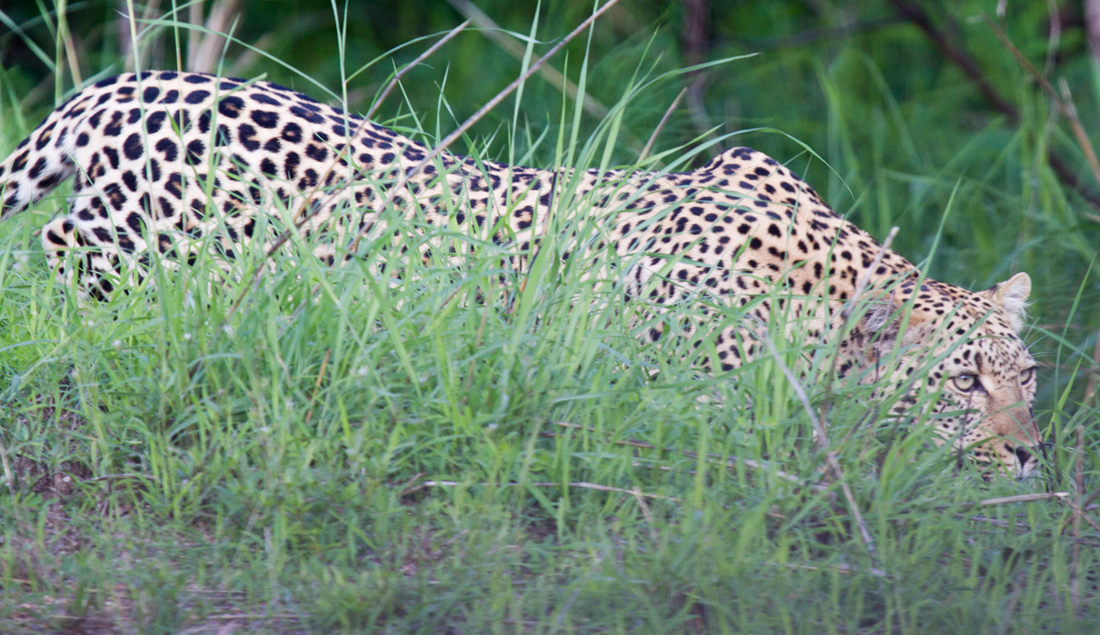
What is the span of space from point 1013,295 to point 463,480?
2203 millimetres

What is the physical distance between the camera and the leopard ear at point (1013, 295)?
369cm

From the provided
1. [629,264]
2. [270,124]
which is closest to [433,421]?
[629,264]

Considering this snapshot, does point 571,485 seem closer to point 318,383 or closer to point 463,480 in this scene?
point 463,480

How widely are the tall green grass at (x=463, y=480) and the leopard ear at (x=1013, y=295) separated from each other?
0.75 m

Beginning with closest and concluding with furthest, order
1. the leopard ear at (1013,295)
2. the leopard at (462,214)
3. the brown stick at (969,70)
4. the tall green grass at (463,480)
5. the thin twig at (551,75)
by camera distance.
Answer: the tall green grass at (463,480)
the leopard at (462,214)
the leopard ear at (1013,295)
the thin twig at (551,75)
the brown stick at (969,70)

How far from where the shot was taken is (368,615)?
2.15 m

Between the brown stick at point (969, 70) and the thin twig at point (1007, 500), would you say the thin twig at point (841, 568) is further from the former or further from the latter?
the brown stick at point (969, 70)

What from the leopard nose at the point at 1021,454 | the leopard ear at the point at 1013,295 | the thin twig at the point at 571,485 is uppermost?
the leopard ear at the point at 1013,295

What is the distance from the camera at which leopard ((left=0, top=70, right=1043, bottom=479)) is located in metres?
3.36

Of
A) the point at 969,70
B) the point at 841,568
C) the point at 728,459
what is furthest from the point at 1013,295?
the point at 969,70

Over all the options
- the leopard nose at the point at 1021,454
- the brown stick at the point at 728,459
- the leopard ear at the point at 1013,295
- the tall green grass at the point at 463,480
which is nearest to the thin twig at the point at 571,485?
the tall green grass at the point at 463,480

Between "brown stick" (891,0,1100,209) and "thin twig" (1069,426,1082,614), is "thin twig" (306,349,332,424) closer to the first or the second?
"thin twig" (1069,426,1082,614)

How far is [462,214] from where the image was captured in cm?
360

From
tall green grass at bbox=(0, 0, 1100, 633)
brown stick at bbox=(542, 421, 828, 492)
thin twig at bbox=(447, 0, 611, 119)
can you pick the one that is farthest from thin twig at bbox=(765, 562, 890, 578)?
thin twig at bbox=(447, 0, 611, 119)
